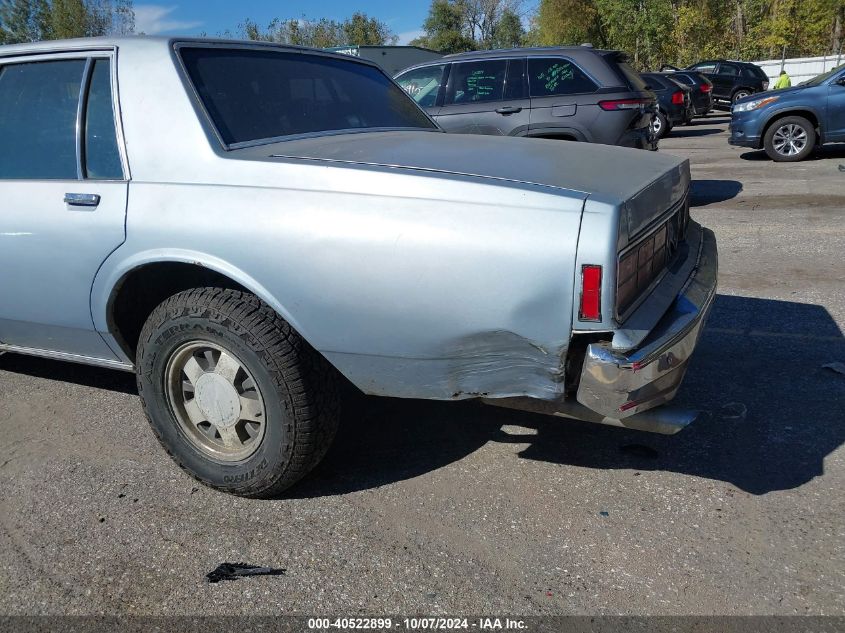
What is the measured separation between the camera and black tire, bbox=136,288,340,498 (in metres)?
2.59

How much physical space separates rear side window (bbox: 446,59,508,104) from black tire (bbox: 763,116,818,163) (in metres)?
6.25

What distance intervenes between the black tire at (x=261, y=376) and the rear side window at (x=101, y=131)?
68cm

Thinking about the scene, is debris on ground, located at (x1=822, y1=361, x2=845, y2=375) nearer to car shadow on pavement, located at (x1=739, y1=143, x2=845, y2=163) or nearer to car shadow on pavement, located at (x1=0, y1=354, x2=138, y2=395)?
car shadow on pavement, located at (x1=0, y1=354, x2=138, y2=395)

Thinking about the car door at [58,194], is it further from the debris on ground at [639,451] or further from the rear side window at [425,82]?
the rear side window at [425,82]

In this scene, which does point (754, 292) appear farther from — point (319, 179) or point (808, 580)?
point (319, 179)

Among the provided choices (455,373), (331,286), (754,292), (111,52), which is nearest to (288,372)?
(331,286)

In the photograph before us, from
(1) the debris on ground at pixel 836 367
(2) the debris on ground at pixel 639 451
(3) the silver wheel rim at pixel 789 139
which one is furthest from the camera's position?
(3) the silver wheel rim at pixel 789 139

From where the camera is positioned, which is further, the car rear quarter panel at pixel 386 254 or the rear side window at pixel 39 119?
the rear side window at pixel 39 119

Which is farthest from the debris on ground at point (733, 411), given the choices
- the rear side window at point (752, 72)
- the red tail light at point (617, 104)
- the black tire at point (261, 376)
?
the rear side window at point (752, 72)

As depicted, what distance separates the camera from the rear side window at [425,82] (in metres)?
8.95

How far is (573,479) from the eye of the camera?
9.77 ft

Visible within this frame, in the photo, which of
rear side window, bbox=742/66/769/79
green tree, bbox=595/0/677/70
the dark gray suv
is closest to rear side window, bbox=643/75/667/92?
rear side window, bbox=742/66/769/79

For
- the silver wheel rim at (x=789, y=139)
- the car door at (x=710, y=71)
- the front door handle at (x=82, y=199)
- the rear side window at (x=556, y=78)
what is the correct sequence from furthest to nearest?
the car door at (x=710, y=71) → the silver wheel rim at (x=789, y=139) → the rear side window at (x=556, y=78) → the front door handle at (x=82, y=199)

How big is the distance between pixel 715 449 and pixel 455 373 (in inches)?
55.5
